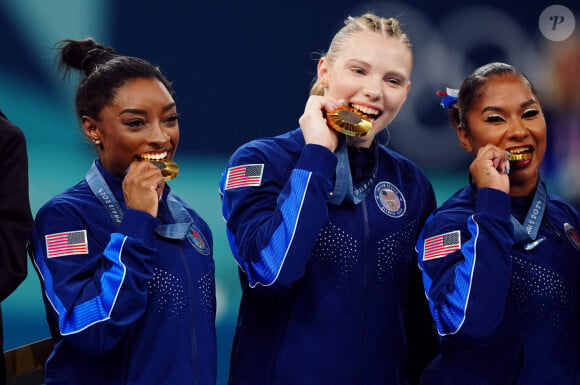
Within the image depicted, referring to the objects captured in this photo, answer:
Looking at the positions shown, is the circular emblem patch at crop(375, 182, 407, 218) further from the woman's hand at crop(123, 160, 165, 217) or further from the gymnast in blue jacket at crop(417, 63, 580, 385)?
the woman's hand at crop(123, 160, 165, 217)

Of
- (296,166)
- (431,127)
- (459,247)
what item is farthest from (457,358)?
(431,127)

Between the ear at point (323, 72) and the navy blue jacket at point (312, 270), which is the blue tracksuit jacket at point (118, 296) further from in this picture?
the ear at point (323, 72)

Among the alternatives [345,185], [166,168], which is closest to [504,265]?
[345,185]

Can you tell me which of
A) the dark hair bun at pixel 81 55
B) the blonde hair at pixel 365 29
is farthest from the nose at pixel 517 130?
the dark hair bun at pixel 81 55

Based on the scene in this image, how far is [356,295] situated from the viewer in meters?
2.50

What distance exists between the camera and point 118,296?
83.6 inches

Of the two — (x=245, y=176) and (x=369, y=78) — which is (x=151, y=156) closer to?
(x=245, y=176)

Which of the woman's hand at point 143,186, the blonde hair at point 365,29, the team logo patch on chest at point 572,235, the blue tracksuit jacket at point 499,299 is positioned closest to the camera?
the woman's hand at point 143,186

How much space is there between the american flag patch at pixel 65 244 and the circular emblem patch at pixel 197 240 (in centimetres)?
33

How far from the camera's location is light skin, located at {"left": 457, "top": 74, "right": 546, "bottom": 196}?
2625mm

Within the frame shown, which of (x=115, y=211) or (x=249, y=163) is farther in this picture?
(x=249, y=163)

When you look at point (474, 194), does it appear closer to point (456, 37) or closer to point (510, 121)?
point (510, 121)

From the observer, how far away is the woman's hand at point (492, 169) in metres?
2.51

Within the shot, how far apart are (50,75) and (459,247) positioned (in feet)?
6.72
